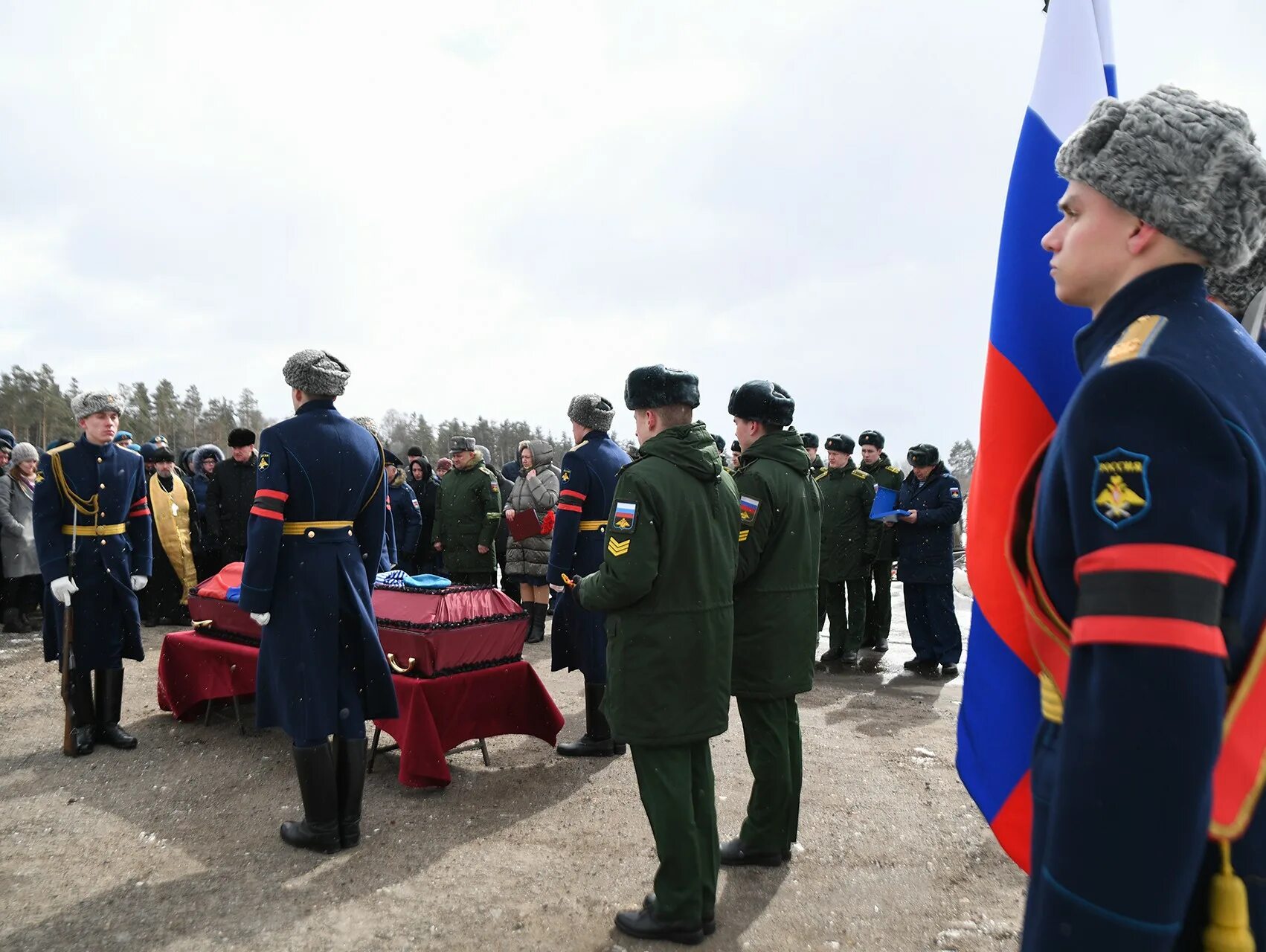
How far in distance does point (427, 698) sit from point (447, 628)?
41cm

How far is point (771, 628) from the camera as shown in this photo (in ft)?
13.4

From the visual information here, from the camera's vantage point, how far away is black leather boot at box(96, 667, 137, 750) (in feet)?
19.0

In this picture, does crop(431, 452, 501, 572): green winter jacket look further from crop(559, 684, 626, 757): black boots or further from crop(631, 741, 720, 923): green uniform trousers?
crop(631, 741, 720, 923): green uniform trousers

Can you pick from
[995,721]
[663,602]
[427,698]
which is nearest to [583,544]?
[427,698]

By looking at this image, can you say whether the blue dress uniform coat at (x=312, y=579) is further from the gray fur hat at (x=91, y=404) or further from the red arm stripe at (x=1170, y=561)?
the red arm stripe at (x=1170, y=561)

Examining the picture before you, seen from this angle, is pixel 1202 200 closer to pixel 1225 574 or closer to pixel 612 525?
pixel 1225 574

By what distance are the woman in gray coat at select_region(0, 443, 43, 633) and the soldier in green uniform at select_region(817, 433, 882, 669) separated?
8680mm

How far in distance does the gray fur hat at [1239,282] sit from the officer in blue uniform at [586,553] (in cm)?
431

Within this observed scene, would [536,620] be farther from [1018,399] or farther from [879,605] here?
[1018,399]

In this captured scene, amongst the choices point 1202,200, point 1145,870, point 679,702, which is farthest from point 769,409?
point 1145,870

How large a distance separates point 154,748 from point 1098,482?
6312mm

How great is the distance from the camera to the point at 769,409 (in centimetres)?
432

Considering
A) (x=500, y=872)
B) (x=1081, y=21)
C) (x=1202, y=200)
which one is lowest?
(x=500, y=872)

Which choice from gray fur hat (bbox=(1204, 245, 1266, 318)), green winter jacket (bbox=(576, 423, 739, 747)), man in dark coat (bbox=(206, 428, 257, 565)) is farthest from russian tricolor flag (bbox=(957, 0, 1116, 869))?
man in dark coat (bbox=(206, 428, 257, 565))
